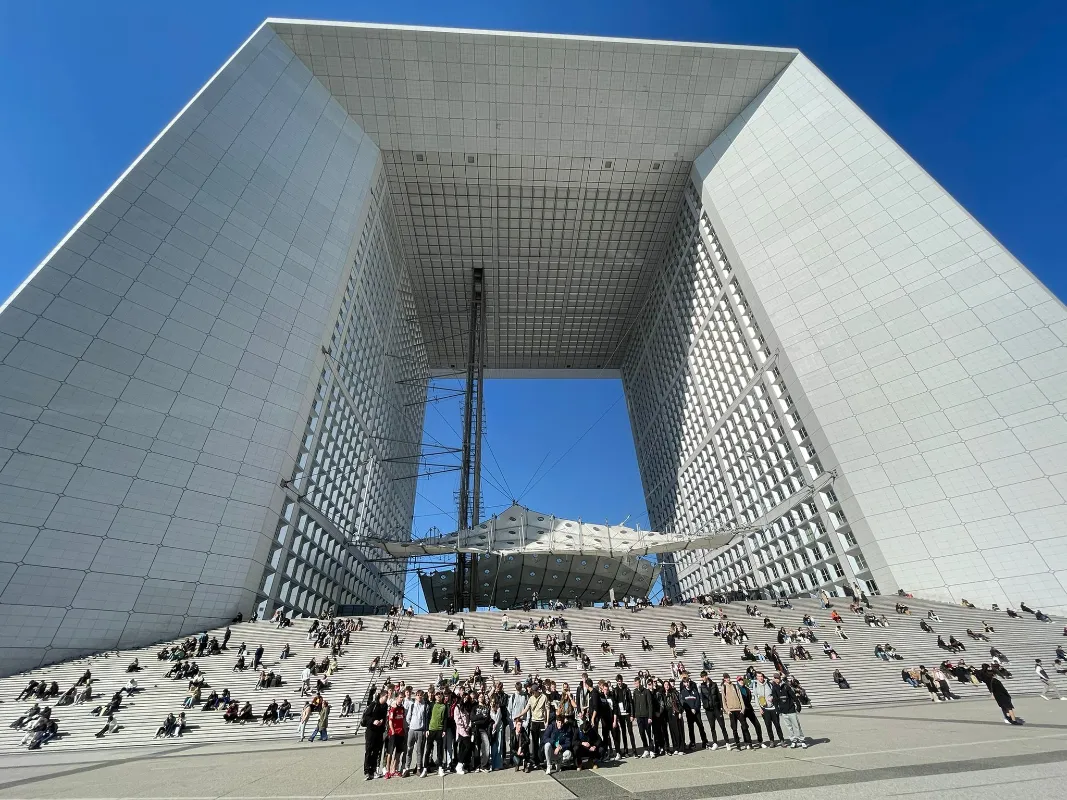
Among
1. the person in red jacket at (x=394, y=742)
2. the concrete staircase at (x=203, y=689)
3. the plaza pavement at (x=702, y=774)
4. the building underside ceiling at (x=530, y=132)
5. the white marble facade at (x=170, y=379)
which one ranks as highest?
the building underside ceiling at (x=530, y=132)

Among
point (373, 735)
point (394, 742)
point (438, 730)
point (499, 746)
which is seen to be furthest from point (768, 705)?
point (373, 735)

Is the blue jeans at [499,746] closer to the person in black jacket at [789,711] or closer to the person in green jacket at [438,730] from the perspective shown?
the person in green jacket at [438,730]

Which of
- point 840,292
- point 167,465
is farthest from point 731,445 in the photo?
point 167,465

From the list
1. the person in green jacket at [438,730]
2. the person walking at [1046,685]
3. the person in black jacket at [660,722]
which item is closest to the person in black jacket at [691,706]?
the person in black jacket at [660,722]

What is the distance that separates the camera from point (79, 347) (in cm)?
2158

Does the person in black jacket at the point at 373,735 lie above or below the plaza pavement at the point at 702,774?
above

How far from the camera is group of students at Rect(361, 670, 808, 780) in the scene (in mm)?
7449

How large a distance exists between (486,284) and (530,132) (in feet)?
56.8

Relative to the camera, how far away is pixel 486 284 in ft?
177

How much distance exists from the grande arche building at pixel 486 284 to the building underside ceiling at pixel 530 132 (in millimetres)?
229

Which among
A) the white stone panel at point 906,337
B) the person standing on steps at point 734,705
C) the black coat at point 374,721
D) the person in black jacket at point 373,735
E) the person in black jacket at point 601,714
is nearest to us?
the person in black jacket at point 373,735

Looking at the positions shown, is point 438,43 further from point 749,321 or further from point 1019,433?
point 1019,433

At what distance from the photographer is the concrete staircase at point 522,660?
14.0 metres

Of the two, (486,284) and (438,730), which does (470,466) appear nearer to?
(486,284)
